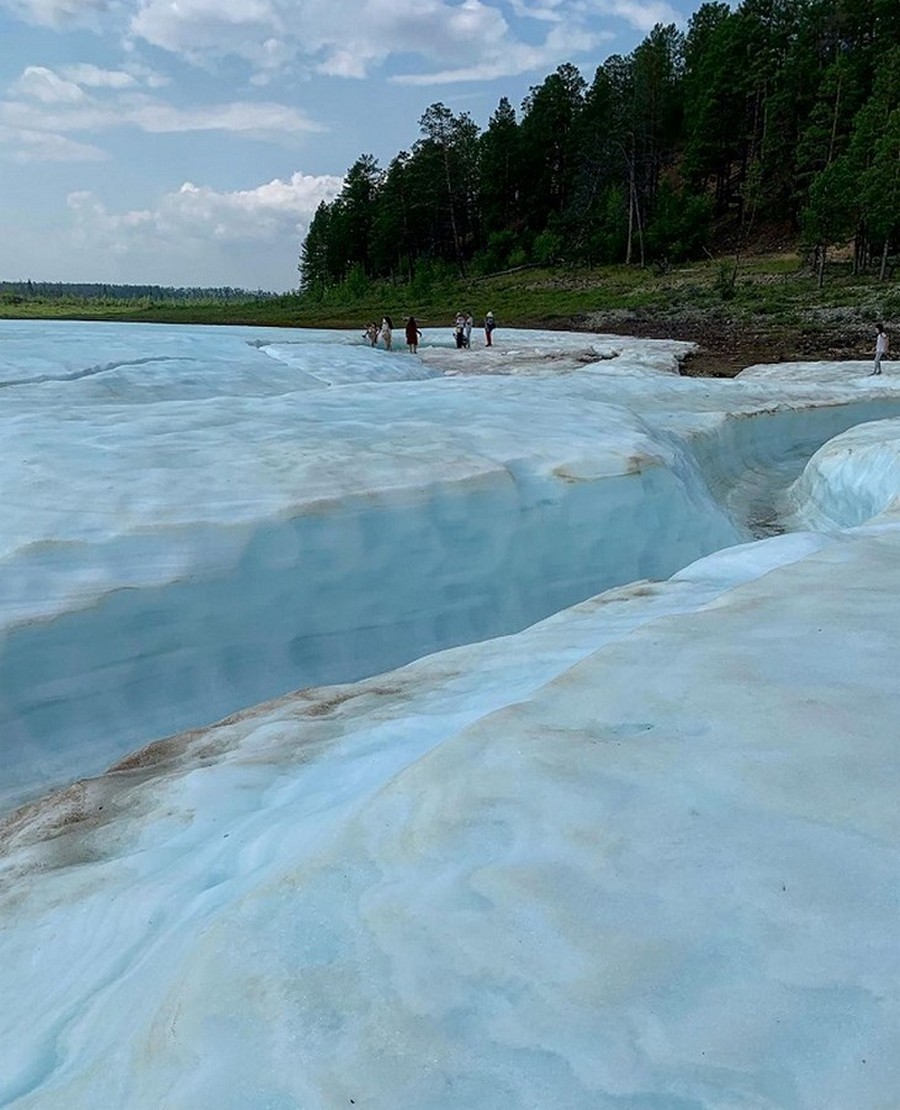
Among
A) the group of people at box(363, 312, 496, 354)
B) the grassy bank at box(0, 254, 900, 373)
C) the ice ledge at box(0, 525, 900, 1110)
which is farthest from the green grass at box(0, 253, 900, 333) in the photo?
the ice ledge at box(0, 525, 900, 1110)

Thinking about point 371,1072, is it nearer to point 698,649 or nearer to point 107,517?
point 698,649

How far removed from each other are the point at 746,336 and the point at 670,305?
27.9 feet

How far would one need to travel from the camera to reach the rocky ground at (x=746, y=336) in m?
20.6

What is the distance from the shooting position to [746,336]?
965 inches

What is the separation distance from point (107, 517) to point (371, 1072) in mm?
4333

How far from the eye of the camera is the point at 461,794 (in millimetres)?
2297

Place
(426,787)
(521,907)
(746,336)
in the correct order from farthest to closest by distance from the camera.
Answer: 1. (746,336)
2. (426,787)
3. (521,907)

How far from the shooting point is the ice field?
160 cm

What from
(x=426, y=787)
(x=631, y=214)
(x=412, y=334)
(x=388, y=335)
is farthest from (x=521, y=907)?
(x=631, y=214)

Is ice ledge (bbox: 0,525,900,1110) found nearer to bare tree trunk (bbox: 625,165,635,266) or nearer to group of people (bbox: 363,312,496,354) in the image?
group of people (bbox: 363,312,496,354)

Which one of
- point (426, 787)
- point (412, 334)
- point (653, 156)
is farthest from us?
point (653, 156)

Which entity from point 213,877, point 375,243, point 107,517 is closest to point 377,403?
point 107,517

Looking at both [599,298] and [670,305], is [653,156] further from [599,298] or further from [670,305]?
[670,305]

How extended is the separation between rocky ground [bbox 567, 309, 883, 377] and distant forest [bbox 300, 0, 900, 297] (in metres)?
9.44
